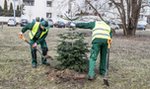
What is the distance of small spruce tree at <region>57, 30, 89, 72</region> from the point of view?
9.35 m

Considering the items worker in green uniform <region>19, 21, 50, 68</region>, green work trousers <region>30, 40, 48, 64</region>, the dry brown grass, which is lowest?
the dry brown grass

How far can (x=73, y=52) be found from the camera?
935 centimetres

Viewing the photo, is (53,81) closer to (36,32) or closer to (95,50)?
(95,50)

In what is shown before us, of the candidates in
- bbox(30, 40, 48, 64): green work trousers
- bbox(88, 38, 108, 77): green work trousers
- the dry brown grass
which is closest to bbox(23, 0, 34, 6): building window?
the dry brown grass

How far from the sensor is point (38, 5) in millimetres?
78562

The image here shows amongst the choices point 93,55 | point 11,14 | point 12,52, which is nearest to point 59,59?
point 93,55

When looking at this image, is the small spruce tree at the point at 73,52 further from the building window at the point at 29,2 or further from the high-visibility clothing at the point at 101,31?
the building window at the point at 29,2

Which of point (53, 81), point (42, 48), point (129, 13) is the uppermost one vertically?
point (129, 13)

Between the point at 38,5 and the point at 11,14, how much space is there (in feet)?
21.7

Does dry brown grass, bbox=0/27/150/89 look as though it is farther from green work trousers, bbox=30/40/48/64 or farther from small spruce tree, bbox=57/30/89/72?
small spruce tree, bbox=57/30/89/72

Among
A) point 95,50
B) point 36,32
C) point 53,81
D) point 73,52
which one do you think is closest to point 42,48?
point 36,32

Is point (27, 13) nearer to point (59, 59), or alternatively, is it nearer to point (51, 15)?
point (51, 15)

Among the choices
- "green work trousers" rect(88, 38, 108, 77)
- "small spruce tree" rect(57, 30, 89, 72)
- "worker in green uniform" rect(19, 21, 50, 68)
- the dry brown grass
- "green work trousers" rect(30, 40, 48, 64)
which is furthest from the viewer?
"green work trousers" rect(30, 40, 48, 64)

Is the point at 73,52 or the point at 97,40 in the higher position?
the point at 97,40
